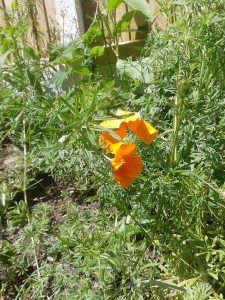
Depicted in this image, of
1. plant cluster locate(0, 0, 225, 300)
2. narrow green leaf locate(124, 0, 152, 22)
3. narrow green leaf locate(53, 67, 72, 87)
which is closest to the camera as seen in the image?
plant cluster locate(0, 0, 225, 300)

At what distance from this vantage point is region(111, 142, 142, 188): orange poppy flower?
4.85ft

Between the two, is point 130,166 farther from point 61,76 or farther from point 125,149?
point 61,76

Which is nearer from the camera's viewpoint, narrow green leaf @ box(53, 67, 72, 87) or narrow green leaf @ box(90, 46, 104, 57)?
narrow green leaf @ box(53, 67, 72, 87)

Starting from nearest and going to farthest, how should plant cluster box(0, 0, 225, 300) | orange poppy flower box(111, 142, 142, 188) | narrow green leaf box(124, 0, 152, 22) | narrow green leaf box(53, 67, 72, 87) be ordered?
1. orange poppy flower box(111, 142, 142, 188)
2. plant cluster box(0, 0, 225, 300)
3. narrow green leaf box(53, 67, 72, 87)
4. narrow green leaf box(124, 0, 152, 22)

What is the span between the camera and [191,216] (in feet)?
5.93

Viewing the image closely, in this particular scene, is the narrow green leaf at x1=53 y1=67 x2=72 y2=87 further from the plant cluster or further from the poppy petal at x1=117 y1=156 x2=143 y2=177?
the poppy petal at x1=117 y1=156 x2=143 y2=177

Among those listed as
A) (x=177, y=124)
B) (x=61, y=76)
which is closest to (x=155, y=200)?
(x=177, y=124)

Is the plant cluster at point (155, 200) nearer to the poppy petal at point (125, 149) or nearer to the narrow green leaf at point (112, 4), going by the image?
the poppy petal at point (125, 149)

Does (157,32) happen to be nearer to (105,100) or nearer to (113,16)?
(113,16)

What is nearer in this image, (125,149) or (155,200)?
(125,149)

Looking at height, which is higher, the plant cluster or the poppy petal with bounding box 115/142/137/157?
the poppy petal with bounding box 115/142/137/157

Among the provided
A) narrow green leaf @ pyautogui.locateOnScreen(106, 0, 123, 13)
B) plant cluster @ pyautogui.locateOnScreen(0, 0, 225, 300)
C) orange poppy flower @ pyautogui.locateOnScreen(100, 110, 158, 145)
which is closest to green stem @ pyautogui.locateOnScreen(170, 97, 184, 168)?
plant cluster @ pyautogui.locateOnScreen(0, 0, 225, 300)

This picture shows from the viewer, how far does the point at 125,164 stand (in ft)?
4.90

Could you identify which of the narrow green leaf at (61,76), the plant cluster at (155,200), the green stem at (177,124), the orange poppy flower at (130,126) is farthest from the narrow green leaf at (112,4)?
the orange poppy flower at (130,126)
